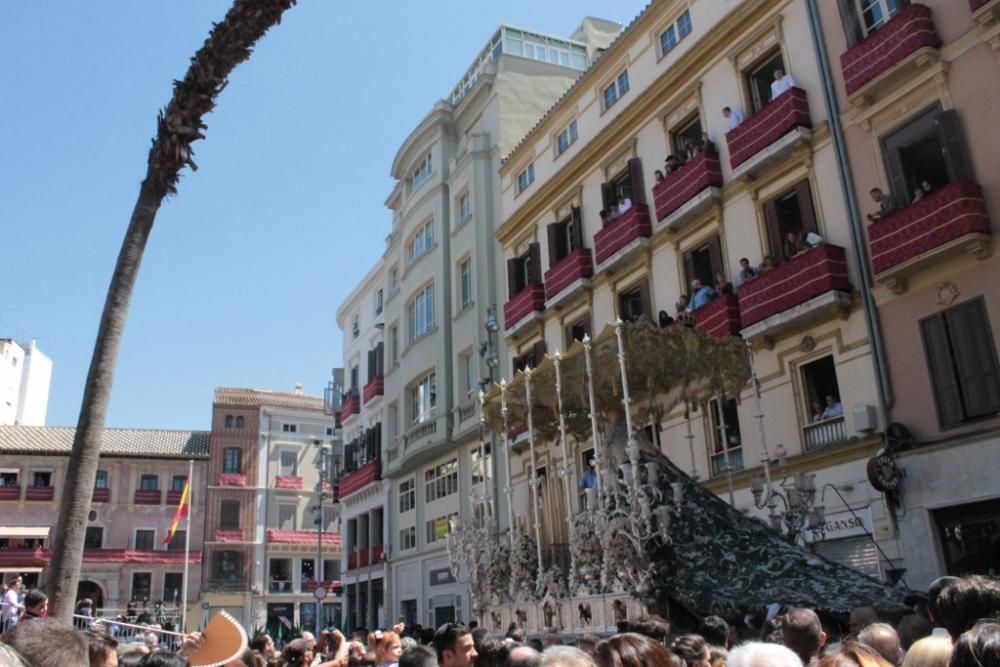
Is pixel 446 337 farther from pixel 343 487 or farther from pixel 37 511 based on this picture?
pixel 37 511

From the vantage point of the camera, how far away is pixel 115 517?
57.6 meters

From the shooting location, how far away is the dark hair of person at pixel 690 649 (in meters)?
6.08

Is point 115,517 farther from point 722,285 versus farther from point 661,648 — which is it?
point 661,648

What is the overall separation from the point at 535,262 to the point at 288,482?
39059 millimetres

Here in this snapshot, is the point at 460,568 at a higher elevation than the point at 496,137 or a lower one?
lower

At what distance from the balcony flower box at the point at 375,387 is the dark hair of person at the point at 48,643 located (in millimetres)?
35361

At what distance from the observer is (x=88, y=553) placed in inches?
2164

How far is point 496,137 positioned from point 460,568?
18.5 metres

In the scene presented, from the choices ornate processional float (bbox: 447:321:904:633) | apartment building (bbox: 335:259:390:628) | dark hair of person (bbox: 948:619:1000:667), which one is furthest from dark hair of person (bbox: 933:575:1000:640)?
apartment building (bbox: 335:259:390:628)

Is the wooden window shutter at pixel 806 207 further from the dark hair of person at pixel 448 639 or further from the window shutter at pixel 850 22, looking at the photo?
the dark hair of person at pixel 448 639

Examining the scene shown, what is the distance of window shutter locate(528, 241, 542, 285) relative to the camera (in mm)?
27516

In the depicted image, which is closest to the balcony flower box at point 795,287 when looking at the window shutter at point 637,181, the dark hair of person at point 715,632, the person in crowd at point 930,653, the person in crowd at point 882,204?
the person in crowd at point 882,204

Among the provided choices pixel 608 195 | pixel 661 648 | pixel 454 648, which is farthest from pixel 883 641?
pixel 608 195

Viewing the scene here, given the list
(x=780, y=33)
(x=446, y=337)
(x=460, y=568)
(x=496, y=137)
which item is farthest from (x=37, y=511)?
(x=780, y=33)
